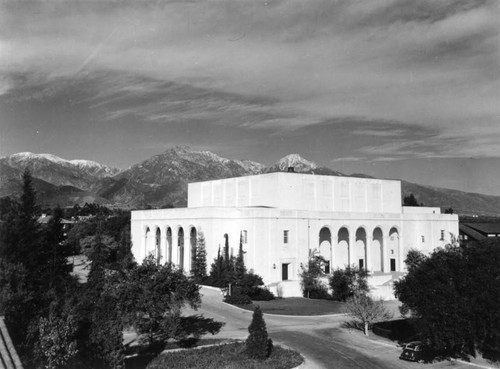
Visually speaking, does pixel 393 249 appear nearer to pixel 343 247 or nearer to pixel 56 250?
pixel 343 247

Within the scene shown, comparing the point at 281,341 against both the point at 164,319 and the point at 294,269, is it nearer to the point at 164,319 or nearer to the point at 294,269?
the point at 164,319

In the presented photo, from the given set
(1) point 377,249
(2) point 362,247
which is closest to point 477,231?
(1) point 377,249

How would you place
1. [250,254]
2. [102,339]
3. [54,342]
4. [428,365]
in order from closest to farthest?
[54,342], [102,339], [428,365], [250,254]

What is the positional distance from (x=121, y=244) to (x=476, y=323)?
60.2 metres

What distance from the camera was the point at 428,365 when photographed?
89.0 feet

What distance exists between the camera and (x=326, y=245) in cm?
6259

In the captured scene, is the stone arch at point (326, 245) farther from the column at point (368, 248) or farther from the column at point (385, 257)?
the column at point (385, 257)

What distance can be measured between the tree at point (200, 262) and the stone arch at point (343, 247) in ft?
60.8

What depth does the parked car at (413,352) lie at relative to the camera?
2767 centimetres

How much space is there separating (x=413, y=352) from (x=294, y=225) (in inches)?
1174

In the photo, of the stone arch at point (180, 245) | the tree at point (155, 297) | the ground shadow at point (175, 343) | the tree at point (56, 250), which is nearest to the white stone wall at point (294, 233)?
the stone arch at point (180, 245)

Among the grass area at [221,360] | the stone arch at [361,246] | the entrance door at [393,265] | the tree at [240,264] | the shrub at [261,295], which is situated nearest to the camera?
the grass area at [221,360]

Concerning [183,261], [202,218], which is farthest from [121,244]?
[202,218]

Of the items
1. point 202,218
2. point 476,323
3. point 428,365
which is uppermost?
point 202,218
